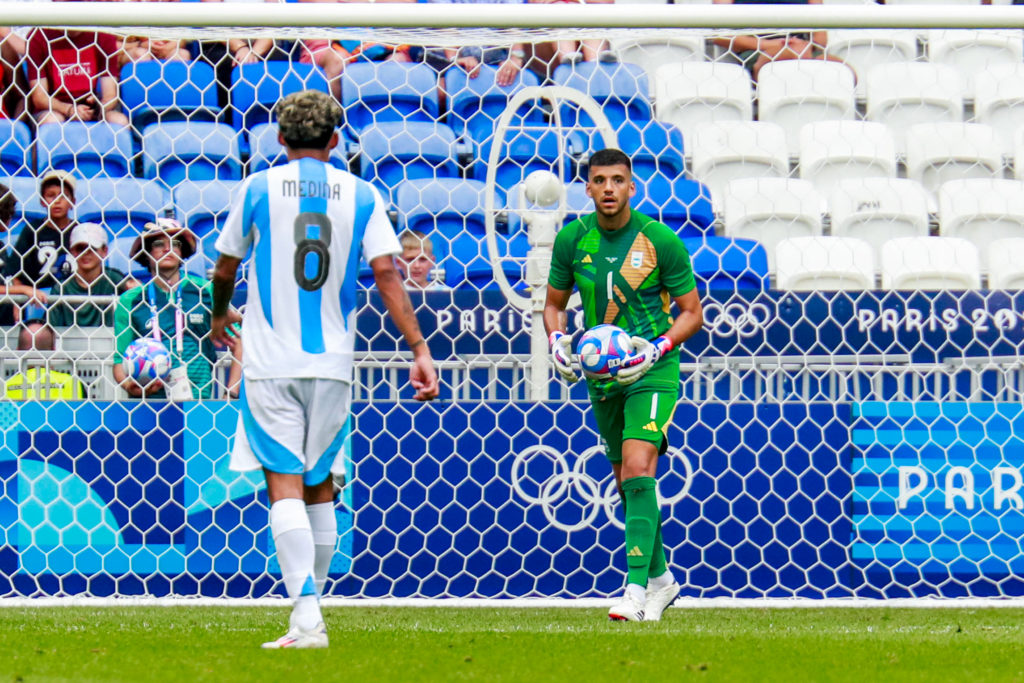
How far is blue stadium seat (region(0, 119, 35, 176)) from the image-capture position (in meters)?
6.33

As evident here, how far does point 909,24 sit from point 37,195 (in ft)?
12.7

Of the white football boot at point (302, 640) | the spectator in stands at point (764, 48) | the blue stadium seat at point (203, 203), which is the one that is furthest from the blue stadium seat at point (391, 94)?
the white football boot at point (302, 640)

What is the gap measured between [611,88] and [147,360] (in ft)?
8.59

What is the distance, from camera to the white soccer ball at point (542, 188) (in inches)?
227

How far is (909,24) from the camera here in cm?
572

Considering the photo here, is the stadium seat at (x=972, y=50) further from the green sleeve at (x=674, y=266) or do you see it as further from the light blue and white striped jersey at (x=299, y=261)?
the light blue and white striped jersey at (x=299, y=261)

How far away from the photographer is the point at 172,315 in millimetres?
5926

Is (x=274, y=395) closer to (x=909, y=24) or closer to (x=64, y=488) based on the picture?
(x=64, y=488)

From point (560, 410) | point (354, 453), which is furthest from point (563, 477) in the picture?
point (354, 453)

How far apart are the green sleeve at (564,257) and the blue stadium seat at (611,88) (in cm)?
141

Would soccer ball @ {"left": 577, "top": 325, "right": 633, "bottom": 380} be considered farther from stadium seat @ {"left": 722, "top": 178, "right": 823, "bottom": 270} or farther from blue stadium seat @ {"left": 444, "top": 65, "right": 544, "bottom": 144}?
stadium seat @ {"left": 722, "top": 178, "right": 823, "bottom": 270}

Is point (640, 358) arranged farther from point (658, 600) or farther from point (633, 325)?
point (658, 600)

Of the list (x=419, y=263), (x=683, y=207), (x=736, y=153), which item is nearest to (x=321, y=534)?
(x=419, y=263)

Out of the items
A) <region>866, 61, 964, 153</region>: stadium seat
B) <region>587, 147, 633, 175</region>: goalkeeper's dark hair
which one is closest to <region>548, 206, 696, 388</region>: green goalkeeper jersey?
<region>587, 147, 633, 175</region>: goalkeeper's dark hair
